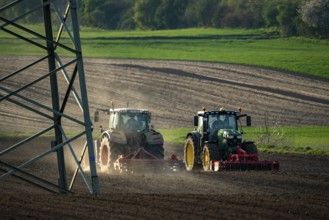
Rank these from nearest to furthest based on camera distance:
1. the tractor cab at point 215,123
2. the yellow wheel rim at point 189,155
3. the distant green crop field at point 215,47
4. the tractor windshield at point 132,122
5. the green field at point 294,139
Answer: the tractor cab at point 215,123
the yellow wheel rim at point 189,155
the tractor windshield at point 132,122
the green field at point 294,139
the distant green crop field at point 215,47

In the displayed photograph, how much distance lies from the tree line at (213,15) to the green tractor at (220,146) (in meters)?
42.2

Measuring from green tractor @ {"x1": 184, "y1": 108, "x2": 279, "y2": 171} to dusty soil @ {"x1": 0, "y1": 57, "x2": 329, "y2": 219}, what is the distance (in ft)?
2.77

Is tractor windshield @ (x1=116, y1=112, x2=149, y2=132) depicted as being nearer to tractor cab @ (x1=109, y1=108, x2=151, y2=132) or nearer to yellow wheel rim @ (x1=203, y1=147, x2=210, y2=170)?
tractor cab @ (x1=109, y1=108, x2=151, y2=132)

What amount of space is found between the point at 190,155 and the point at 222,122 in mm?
1572

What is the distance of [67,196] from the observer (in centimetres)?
1959

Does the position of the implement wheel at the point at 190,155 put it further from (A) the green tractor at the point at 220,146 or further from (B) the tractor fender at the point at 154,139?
(B) the tractor fender at the point at 154,139

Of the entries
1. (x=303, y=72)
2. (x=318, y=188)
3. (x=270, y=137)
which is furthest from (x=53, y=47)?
(x=303, y=72)

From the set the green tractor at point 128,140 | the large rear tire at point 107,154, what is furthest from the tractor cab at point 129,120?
the large rear tire at point 107,154

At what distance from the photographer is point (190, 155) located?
1220 inches

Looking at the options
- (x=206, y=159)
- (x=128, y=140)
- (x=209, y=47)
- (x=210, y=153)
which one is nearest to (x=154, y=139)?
(x=128, y=140)

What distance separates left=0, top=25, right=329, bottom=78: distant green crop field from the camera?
6712 cm

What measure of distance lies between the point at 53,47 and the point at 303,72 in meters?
43.7

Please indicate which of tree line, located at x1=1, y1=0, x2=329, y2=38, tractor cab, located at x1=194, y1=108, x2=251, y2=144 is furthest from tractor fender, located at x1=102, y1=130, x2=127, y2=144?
tree line, located at x1=1, y1=0, x2=329, y2=38

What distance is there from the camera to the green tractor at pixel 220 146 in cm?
2906
